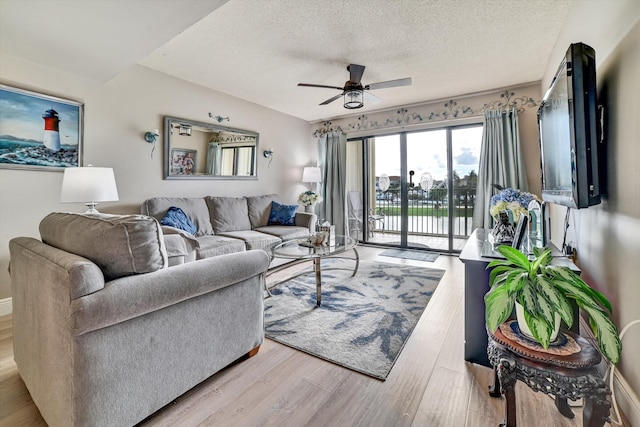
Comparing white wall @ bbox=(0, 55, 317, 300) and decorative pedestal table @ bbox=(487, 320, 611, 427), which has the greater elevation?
white wall @ bbox=(0, 55, 317, 300)

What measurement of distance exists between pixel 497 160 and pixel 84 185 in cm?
486

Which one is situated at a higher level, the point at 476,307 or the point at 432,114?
the point at 432,114

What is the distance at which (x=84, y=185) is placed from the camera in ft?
7.77

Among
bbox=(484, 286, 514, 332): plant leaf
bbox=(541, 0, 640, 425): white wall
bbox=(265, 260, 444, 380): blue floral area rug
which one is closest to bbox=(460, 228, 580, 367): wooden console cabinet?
bbox=(541, 0, 640, 425): white wall

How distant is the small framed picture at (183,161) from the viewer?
3641mm

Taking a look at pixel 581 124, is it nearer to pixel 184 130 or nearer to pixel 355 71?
pixel 355 71

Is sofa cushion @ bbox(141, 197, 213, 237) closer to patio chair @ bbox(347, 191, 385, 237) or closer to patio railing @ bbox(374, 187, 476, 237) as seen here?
patio chair @ bbox(347, 191, 385, 237)

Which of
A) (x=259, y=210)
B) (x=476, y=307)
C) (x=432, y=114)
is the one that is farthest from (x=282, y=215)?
(x=476, y=307)

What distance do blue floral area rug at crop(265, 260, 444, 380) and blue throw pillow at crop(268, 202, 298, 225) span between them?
1.06m

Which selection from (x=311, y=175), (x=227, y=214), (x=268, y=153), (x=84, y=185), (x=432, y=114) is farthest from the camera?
(x=311, y=175)

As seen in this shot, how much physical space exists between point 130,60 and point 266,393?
9.48 feet

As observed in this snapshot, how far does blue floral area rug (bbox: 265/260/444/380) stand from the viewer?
1861 millimetres

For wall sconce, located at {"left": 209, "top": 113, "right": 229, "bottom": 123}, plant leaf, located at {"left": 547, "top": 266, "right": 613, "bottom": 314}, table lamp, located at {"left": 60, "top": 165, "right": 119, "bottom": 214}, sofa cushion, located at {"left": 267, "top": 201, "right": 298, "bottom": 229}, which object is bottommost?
plant leaf, located at {"left": 547, "top": 266, "right": 613, "bottom": 314}

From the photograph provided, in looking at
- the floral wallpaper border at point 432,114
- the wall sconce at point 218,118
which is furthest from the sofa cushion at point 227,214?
the floral wallpaper border at point 432,114
